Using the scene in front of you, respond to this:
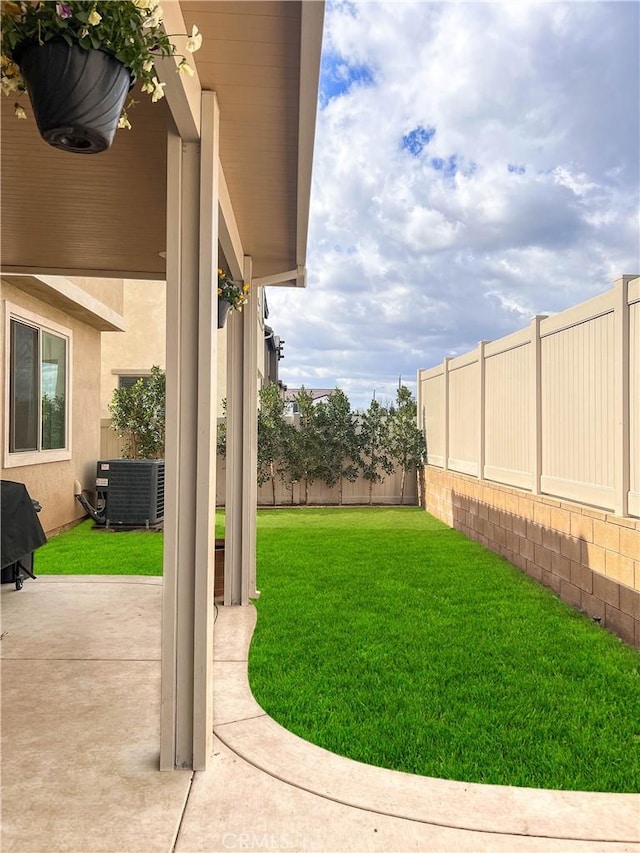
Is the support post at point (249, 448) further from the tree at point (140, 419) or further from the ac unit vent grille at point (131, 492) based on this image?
the tree at point (140, 419)

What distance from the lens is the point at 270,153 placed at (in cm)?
321

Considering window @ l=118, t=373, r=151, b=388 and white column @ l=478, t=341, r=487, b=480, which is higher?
window @ l=118, t=373, r=151, b=388

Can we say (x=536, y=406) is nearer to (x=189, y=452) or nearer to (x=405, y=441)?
(x=189, y=452)

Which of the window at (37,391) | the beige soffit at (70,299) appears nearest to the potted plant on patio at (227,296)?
the beige soffit at (70,299)

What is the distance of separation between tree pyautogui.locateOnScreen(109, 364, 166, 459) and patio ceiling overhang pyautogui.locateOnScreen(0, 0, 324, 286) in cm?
538

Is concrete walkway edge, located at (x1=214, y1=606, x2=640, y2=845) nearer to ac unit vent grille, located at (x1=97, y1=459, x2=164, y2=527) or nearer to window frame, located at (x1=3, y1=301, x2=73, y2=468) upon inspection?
window frame, located at (x1=3, y1=301, x2=73, y2=468)

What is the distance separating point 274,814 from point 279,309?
2289cm

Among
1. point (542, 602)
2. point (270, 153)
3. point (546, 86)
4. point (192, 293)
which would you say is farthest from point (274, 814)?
point (546, 86)

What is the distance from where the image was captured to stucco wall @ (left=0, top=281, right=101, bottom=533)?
7407mm

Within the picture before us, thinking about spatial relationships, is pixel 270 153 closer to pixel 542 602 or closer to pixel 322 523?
pixel 542 602

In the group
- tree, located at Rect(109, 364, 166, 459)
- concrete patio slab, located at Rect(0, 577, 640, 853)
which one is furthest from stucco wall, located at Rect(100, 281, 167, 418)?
concrete patio slab, located at Rect(0, 577, 640, 853)

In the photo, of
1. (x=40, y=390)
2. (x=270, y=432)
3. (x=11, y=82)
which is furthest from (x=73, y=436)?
(x=11, y=82)

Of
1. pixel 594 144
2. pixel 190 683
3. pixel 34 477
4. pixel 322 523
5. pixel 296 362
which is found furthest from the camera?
pixel 296 362

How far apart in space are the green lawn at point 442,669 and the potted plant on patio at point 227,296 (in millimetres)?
2235
